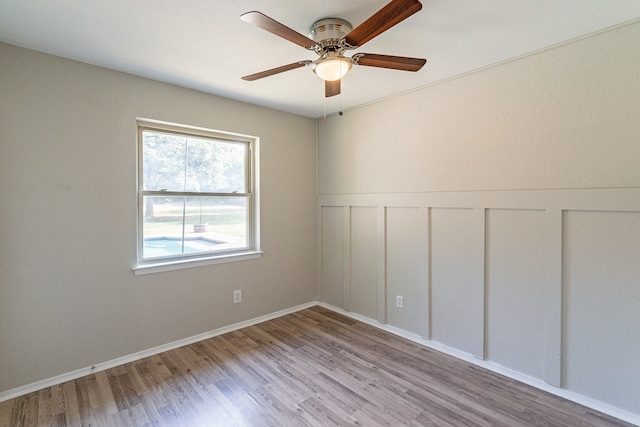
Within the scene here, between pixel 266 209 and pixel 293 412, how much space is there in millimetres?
2016

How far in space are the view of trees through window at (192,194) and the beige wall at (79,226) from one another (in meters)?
0.17

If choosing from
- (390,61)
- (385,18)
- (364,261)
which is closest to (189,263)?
(364,261)

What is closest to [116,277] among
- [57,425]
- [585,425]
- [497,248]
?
[57,425]

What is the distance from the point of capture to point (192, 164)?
2.84 m

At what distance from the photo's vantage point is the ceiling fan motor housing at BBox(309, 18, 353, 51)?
167 cm

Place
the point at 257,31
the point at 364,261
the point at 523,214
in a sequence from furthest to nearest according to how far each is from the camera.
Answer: the point at 364,261, the point at 523,214, the point at 257,31

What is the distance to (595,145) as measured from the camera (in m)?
1.88

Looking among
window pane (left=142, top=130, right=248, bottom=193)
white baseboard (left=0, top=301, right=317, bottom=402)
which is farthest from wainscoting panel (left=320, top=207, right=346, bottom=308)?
window pane (left=142, top=130, right=248, bottom=193)

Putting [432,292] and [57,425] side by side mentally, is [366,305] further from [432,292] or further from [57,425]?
[57,425]

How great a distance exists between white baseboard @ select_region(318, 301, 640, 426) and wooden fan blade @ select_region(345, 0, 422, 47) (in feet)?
8.22

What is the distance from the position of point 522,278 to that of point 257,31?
2502 mm

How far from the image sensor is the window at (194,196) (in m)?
2.60

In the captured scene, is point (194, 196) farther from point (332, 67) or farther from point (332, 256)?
point (332, 67)

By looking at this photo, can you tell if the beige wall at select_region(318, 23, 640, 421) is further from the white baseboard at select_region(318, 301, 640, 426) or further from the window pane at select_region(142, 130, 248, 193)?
the window pane at select_region(142, 130, 248, 193)
